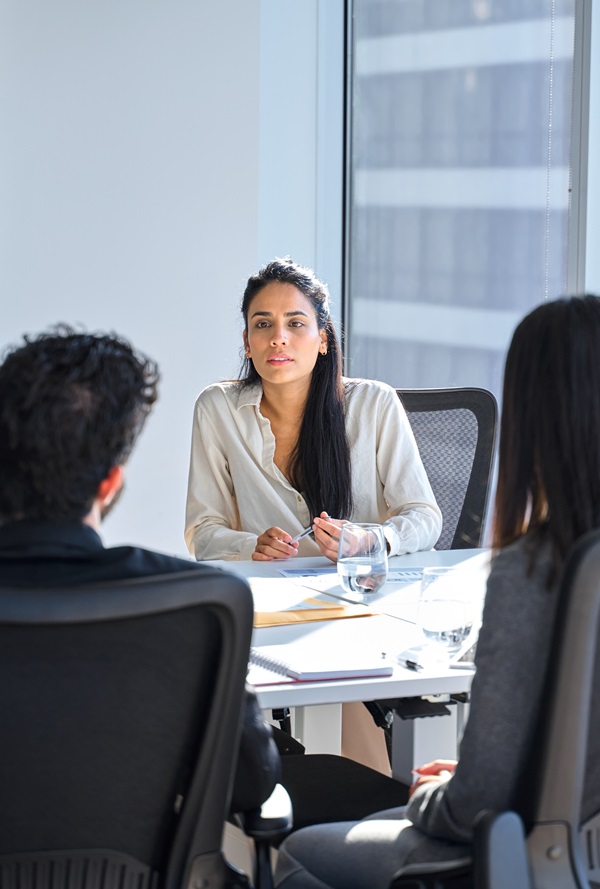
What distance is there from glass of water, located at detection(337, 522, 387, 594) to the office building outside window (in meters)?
2.09

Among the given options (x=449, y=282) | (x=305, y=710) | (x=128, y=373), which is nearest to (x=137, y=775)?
(x=128, y=373)

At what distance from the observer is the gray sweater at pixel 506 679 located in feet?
4.17

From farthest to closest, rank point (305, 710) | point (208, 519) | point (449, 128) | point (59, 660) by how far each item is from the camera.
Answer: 1. point (449, 128)
2. point (208, 519)
3. point (305, 710)
4. point (59, 660)

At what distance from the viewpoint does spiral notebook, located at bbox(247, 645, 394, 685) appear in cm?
157

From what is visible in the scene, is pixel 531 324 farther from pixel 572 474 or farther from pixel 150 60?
pixel 150 60

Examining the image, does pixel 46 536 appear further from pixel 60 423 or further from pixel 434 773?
pixel 434 773

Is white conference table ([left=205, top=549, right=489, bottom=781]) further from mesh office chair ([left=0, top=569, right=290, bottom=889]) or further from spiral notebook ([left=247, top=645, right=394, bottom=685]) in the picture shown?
mesh office chair ([left=0, top=569, right=290, bottom=889])

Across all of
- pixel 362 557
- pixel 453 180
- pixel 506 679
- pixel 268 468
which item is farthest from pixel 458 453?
pixel 506 679

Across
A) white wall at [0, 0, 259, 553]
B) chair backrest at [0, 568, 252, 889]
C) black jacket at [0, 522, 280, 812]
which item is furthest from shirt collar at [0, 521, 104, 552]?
white wall at [0, 0, 259, 553]

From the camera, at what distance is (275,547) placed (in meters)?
2.46

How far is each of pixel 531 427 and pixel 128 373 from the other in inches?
18.5

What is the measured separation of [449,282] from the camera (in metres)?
4.41

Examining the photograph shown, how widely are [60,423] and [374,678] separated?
63cm

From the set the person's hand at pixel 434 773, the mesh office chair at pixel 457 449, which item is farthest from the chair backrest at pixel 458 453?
the person's hand at pixel 434 773
